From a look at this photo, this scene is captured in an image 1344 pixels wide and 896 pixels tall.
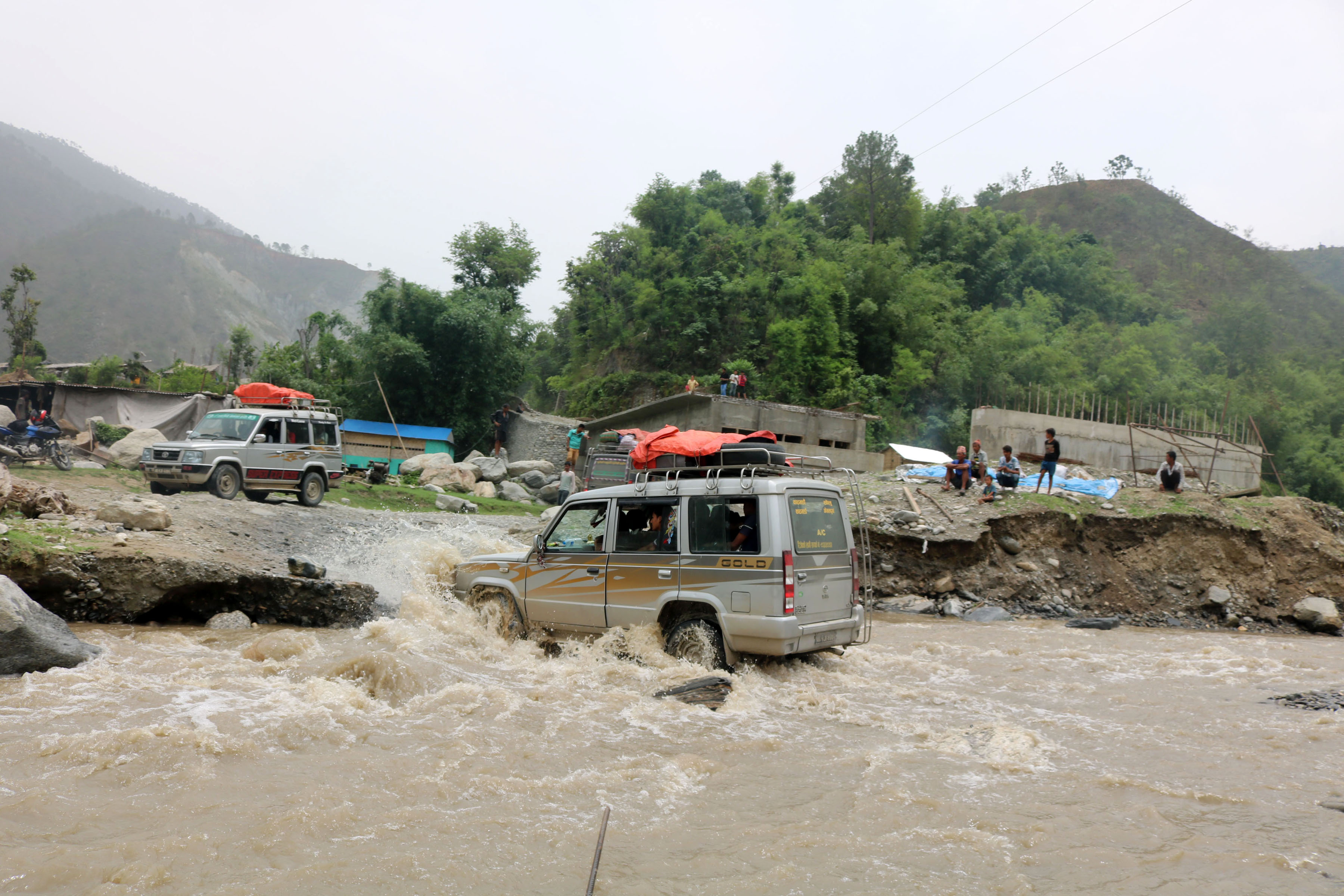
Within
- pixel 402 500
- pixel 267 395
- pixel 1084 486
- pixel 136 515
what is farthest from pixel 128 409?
pixel 1084 486

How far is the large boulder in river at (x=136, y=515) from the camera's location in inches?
388

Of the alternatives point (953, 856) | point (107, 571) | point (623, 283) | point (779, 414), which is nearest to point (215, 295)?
point (623, 283)

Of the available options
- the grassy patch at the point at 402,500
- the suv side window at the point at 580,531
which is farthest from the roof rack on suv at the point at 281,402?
the suv side window at the point at 580,531

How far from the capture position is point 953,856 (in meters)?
3.79

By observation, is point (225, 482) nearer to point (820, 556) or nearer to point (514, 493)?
point (514, 493)

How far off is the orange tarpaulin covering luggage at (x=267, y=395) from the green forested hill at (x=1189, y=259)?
197ft

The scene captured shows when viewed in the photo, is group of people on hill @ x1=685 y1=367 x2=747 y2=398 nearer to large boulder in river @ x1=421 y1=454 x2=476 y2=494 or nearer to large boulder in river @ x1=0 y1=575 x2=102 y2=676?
large boulder in river @ x1=421 y1=454 x2=476 y2=494

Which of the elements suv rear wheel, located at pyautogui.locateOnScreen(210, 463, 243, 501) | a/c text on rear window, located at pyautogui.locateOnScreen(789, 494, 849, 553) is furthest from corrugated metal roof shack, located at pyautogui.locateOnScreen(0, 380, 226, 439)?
a/c text on rear window, located at pyautogui.locateOnScreen(789, 494, 849, 553)

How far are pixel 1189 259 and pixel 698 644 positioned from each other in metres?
91.5

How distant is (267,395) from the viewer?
17781 mm

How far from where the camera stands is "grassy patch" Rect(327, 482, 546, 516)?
A: 1928 centimetres

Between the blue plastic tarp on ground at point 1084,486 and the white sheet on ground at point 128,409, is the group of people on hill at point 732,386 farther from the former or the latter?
the white sheet on ground at point 128,409

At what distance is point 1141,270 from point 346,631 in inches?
3470

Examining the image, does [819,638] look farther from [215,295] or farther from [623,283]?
[215,295]
